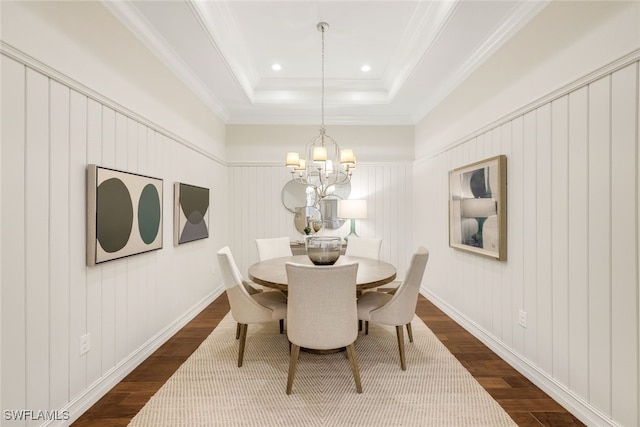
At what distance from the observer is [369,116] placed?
454 cm

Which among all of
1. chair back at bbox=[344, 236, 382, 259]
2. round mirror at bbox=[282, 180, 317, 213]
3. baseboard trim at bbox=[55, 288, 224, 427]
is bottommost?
baseboard trim at bbox=[55, 288, 224, 427]

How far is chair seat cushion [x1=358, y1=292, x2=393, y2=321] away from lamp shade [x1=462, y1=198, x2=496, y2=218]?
45.1 inches

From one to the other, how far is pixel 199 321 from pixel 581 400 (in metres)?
3.25

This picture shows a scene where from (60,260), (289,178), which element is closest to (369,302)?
(60,260)

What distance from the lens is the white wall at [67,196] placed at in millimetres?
1355

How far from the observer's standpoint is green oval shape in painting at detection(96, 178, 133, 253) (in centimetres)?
184

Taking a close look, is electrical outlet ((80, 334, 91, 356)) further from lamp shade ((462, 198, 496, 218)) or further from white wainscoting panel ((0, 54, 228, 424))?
lamp shade ((462, 198, 496, 218))

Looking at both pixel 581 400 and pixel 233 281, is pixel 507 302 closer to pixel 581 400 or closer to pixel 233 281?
pixel 581 400

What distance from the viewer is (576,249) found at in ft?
5.70

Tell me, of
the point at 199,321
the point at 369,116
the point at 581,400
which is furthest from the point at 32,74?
the point at 369,116

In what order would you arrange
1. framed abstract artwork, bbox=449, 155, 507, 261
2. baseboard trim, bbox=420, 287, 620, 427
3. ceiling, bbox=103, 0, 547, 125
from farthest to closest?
1. framed abstract artwork, bbox=449, 155, 507, 261
2. ceiling, bbox=103, 0, 547, 125
3. baseboard trim, bbox=420, 287, 620, 427

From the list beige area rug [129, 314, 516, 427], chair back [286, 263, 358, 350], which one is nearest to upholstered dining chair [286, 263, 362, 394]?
chair back [286, 263, 358, 350]

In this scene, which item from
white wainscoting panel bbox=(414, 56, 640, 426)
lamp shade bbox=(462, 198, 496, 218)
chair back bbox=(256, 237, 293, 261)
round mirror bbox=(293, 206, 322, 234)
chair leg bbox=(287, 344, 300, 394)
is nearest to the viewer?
white wainscoting panel bbox=(414, 56, 640, 426)

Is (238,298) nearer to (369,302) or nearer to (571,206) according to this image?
(369,302)
